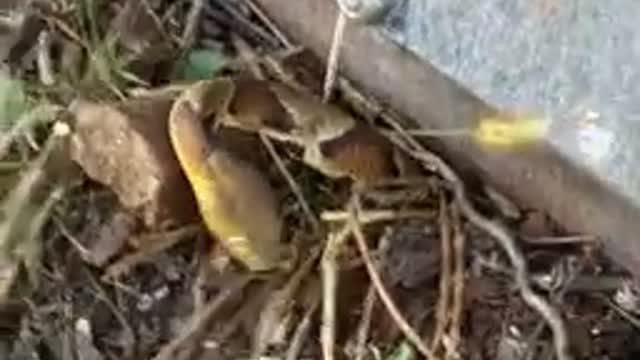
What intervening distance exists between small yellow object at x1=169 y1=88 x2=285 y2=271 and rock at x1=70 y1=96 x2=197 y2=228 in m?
0.02

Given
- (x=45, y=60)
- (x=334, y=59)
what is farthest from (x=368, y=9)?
(x=45, y=60)

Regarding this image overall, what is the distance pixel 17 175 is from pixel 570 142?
572 mm

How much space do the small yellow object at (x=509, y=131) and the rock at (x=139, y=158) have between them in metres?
0.28

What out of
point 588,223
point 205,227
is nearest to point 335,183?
point 205,227

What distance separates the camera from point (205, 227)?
5.33 feet

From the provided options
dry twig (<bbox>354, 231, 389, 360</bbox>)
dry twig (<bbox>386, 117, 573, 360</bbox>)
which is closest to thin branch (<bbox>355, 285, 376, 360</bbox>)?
dry twig (<bbox>354, 231, 389, 360</bbox>)

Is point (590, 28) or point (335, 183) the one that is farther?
point (335, 183)

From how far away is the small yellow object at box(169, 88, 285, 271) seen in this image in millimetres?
1583

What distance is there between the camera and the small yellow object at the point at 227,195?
62.3 inches

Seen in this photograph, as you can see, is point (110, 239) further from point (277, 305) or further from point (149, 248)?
point (277, 305)

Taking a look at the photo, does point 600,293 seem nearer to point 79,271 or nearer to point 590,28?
point 590,28

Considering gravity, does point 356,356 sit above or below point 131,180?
below

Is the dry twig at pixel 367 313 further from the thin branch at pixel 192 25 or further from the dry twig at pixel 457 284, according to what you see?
the thin branch at pixel 192 25

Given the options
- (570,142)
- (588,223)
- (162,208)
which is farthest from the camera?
(162,208)
